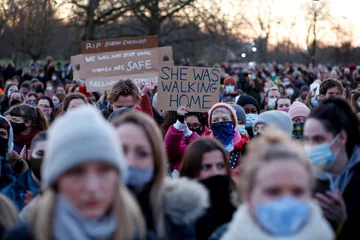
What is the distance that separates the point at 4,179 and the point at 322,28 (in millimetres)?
50702

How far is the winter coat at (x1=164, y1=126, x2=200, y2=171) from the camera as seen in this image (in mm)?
7266

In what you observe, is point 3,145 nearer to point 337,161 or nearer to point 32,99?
point 337,161

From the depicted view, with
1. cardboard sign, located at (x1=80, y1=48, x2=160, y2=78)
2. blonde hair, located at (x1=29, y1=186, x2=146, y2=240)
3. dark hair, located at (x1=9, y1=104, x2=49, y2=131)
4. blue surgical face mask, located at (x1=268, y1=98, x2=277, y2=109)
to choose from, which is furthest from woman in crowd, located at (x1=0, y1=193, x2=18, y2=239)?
blue surgical face mask, located at (x1=268, y1=98, x2=277, y2=109)

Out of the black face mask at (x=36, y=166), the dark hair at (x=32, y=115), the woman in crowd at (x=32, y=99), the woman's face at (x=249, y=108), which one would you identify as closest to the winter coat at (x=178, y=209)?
the black face mask at (x=36, y=166)

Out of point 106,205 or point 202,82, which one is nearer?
point 106,205

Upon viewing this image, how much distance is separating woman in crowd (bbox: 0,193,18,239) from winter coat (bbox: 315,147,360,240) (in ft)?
5.50

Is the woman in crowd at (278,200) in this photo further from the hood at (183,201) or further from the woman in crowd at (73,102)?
the woman in crowd at (73,102)

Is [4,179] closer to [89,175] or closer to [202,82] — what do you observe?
[89,175]

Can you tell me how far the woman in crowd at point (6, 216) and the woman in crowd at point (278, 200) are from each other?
1.12 m

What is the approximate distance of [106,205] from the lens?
9.93ft

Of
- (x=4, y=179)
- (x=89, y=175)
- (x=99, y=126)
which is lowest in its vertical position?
(x=4, y=179)

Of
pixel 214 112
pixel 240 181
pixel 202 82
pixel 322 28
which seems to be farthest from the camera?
pixel 322 28

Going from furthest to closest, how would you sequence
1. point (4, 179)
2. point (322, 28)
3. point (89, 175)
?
point (322, 28) → point (4, 179) → point (89, 175)

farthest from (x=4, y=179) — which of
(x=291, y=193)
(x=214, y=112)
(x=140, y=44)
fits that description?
(x=140, y=44)
